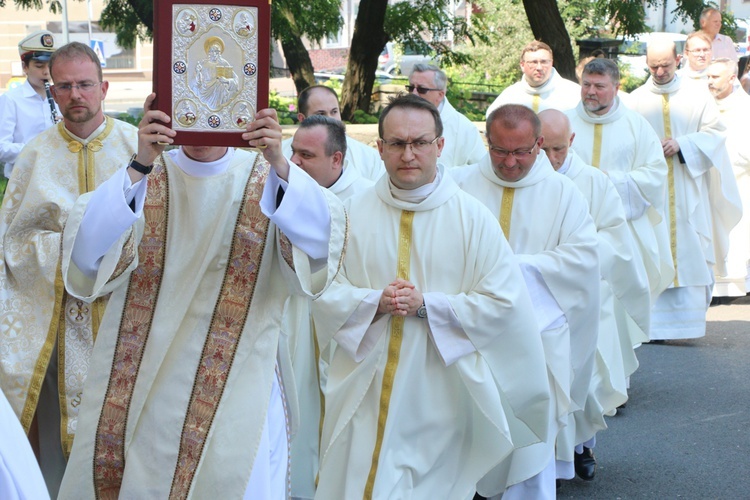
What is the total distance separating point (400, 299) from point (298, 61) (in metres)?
11.1

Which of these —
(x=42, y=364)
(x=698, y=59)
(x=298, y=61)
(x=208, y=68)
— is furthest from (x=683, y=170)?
(x=298, y=61)

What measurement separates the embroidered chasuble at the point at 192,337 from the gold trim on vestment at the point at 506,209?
1752 millimetres

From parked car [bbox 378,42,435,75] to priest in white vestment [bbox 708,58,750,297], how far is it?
5.02 m

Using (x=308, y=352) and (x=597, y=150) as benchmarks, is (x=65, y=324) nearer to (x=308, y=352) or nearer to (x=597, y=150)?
(x=308, y=352)

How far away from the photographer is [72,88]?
5.12 meters

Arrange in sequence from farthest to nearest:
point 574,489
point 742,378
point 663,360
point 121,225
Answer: point 663,360 → point 742,378 → point 574,489 → point 121,225

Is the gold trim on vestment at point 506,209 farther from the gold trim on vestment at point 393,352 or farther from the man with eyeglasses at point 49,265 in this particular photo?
the man with eyeglasses at point 49,265

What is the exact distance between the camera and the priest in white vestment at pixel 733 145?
1070cm

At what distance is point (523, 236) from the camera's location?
567 centimetres

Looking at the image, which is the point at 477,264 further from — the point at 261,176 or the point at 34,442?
the point at 34,442

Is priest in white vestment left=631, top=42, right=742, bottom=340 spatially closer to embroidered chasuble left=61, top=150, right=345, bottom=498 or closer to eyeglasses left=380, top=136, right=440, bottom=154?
eyeglasses left=380, top=136, right=440, bottom=154

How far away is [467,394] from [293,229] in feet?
4.38

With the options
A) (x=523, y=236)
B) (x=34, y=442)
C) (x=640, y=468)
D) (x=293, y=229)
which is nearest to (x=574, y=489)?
(x=640, y=468)

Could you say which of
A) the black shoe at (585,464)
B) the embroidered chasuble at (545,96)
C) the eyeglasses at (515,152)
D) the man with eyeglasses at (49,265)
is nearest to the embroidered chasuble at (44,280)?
the man with eyeglasses at (49,265)
